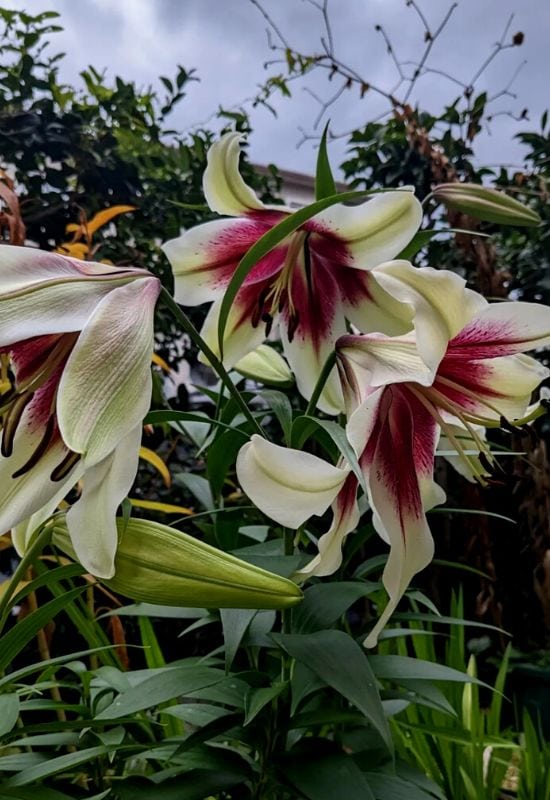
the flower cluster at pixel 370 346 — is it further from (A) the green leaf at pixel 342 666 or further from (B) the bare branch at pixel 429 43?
(B) the bare branch at pixel 429 43

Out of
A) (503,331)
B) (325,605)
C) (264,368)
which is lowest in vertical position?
(325,605)

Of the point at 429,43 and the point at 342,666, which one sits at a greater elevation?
the point at 429,43

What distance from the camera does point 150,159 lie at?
1.36 m

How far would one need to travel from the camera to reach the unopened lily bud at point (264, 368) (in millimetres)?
561

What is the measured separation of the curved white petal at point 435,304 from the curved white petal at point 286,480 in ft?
0.26

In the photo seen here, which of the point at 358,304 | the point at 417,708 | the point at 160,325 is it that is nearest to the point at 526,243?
the point at 160,325

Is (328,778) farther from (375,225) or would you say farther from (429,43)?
(429,43)

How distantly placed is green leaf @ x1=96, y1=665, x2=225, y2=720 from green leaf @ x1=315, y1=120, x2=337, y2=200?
30cm

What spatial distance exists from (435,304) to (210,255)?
21 centimetres

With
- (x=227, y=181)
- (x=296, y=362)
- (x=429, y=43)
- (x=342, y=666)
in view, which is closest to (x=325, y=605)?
(x=342, y=666)

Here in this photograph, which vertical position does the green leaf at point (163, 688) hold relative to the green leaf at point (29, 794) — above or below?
above

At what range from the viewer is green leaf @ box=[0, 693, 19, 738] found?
1.25ft

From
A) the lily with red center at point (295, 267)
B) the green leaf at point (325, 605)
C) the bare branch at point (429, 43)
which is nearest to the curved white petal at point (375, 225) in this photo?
the lily with red center at point (295, 267)

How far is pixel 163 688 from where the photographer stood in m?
0.40
